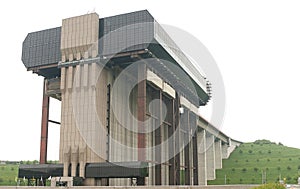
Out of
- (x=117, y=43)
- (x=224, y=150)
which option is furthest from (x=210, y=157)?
(x=117, y=43)

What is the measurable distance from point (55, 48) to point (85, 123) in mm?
13350

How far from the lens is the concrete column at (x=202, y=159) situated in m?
93.2

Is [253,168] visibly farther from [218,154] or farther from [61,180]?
[61,180]

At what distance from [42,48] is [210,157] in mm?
62000

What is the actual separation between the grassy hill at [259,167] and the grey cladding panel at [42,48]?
171 feet

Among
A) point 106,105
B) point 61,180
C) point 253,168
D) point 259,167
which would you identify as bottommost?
point 253,168

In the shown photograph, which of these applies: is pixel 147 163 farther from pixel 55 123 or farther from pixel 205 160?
pixel 205 160

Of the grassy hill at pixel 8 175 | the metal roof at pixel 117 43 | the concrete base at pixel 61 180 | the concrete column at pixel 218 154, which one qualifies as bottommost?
the grassy hill at pixel 8 175

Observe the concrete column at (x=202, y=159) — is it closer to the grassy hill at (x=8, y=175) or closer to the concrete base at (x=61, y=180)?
the grassy hill at (x=8, y=175)

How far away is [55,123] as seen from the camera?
2371 inches

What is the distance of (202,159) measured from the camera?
96.6 meters

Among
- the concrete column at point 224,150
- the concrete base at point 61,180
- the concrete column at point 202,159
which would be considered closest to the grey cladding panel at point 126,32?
the concrete base at point 61,180

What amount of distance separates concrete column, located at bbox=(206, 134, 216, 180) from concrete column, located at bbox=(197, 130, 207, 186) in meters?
5.75

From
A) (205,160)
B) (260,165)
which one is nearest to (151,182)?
(205,160)
